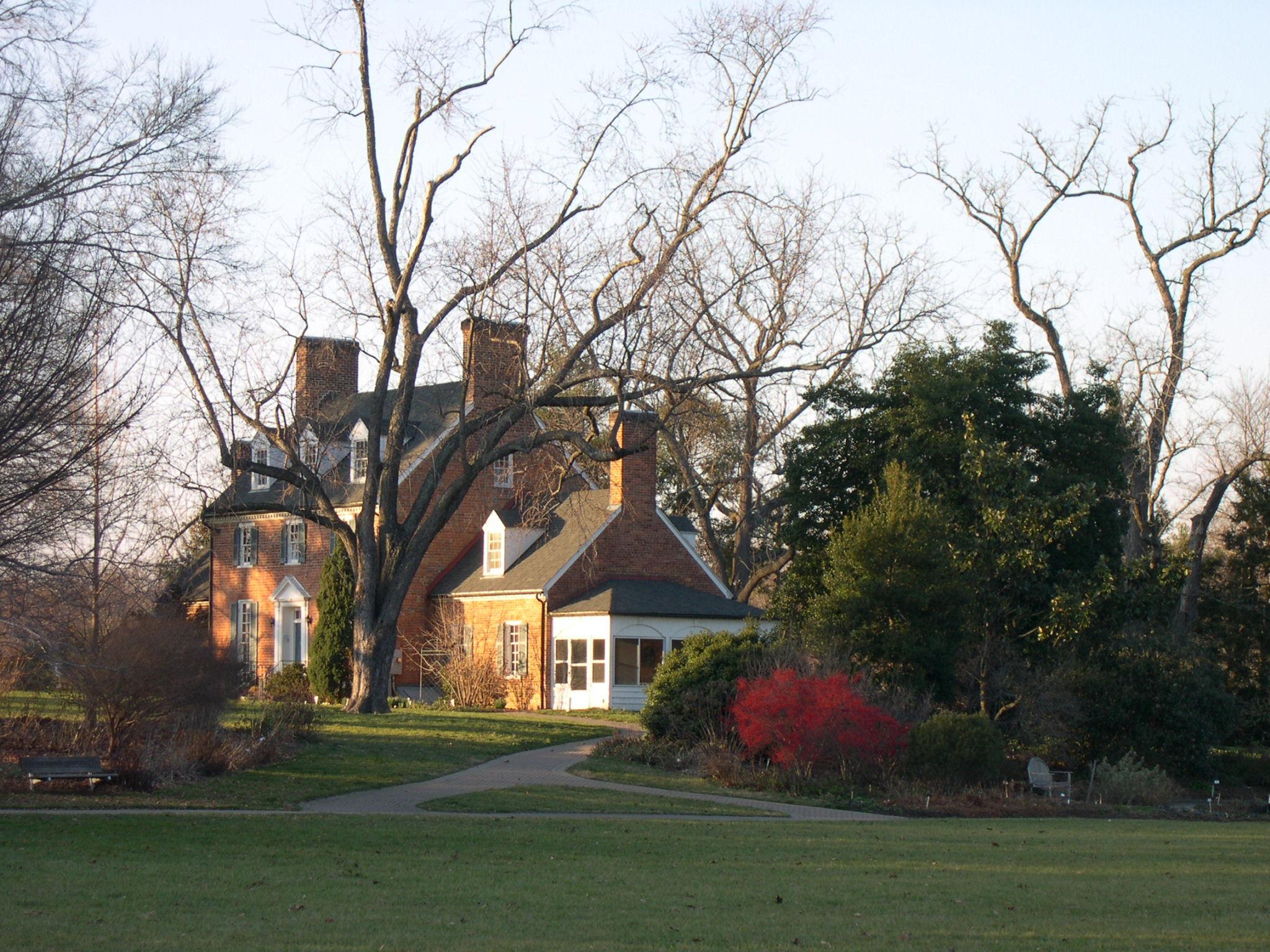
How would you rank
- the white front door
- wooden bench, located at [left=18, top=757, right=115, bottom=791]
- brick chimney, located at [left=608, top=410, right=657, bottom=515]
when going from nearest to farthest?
wooden bench, located at [left=18, top=757, right=115, bottom=791], brick chimney, located at [left=608, top=410, right=657, bottom=515], the white front door

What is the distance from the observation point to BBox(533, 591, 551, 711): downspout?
119 feet

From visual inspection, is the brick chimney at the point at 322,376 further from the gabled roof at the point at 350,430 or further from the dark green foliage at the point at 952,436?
the dark green foliage at the point at 952,436

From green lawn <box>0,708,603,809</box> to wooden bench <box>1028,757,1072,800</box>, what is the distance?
8.92m

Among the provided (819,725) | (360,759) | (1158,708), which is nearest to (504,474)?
(360,759)

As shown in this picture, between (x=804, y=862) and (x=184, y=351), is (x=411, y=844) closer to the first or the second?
(x=804, y=862)

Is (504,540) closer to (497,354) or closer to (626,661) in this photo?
(626,661)

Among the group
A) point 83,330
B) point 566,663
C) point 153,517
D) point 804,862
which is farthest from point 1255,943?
point 566,663

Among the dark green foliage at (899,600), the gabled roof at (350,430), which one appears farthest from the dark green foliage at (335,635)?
the dark green foliage at (899,600)

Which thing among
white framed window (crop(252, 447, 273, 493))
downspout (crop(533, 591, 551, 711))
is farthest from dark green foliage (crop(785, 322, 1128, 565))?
white framed window (crop(252, 447, 273, 493))

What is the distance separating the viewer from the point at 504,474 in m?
41.4

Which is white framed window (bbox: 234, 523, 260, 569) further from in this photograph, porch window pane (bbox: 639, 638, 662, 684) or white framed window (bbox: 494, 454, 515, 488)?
porch window pane (bbox: 639, 638, 662, 684)

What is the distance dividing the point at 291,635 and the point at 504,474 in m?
9.43

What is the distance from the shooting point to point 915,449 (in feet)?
93.7

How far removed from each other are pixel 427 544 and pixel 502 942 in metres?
21.8
